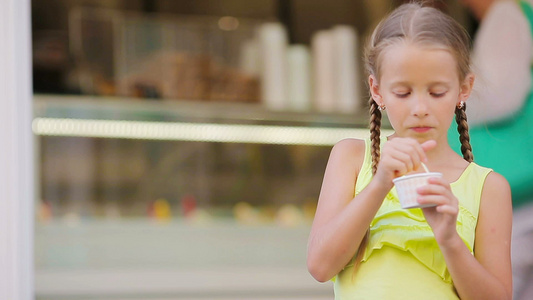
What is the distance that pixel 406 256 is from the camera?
127 cm

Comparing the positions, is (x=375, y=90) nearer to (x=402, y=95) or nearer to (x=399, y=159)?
(x=402, y=95)

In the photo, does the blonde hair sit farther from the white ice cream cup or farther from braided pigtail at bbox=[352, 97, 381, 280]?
the white ice cream cup

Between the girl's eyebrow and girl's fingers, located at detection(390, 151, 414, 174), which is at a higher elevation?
the girl's eyebrow

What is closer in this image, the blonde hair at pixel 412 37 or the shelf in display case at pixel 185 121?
the blonde hair at pixel 412 37

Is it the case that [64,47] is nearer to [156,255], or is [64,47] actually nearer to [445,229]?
[156,255]

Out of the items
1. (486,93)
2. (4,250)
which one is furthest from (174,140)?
(486,93)

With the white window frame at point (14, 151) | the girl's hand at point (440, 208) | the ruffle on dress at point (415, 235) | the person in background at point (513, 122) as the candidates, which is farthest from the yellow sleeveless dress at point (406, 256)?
the white window frame at point (14, 151)

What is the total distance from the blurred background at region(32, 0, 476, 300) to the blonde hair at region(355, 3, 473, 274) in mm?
2085

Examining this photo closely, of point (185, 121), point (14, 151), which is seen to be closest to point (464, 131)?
point (14, 151)

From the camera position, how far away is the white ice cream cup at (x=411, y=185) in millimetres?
1114

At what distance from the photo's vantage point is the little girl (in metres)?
1.20

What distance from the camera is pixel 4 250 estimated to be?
8.21ft

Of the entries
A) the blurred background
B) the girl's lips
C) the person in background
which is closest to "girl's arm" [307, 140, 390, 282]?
the girl's lips

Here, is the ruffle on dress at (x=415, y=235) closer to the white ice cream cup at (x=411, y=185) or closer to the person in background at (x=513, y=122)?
the white ice cream cup at (x=411, y=185)
